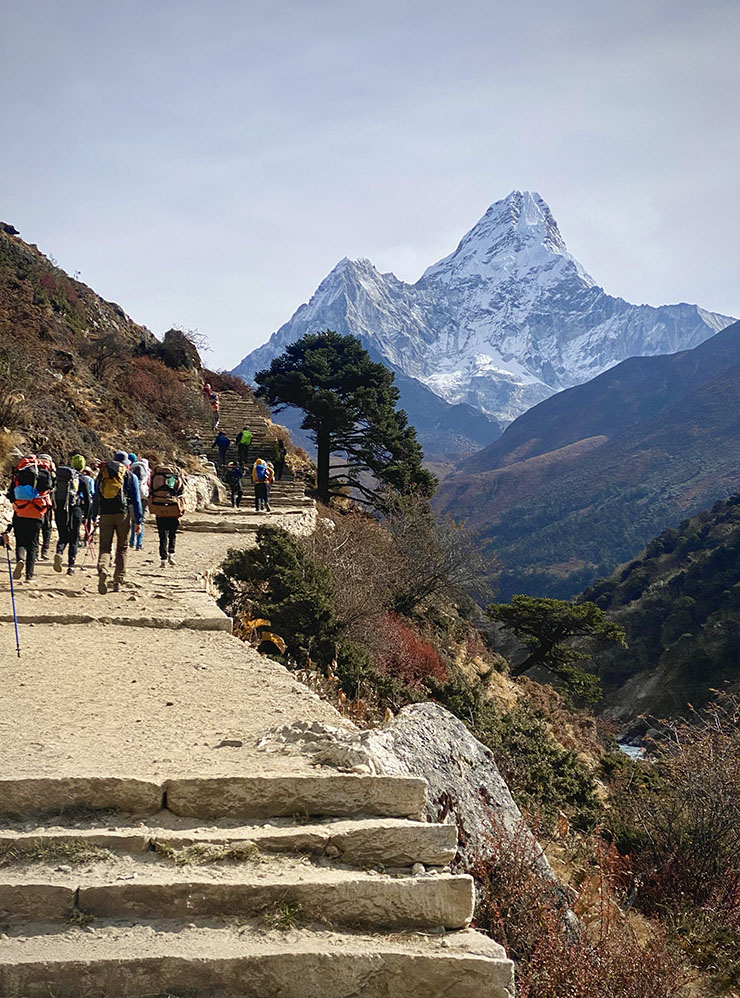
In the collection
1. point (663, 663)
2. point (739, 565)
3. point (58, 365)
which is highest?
point (58, 365)

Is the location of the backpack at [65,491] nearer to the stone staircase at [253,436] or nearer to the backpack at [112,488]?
the backpack at [112,488]

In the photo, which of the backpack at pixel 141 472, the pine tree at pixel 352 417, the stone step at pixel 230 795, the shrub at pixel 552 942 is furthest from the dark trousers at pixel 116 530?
the pine tree at pixel 352 417

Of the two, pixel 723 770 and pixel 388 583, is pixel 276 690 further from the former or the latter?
pixel 388 583

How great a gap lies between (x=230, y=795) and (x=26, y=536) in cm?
632

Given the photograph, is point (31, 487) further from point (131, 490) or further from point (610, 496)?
point (610, 496)

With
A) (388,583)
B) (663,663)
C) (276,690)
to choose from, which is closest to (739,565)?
(663,663)

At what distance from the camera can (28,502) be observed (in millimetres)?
8961

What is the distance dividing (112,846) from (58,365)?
1899 cm

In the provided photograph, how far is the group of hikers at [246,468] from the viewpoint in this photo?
1970 cm

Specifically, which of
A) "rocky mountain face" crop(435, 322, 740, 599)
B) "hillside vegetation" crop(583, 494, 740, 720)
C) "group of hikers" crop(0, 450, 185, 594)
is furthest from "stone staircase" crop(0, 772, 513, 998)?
"rocky mountain face" crop(435, 322, 740, 599)

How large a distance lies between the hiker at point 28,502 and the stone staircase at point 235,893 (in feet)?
19.2

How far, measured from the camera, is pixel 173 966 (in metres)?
2.93

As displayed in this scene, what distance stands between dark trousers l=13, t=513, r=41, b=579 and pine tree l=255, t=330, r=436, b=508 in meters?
16.1

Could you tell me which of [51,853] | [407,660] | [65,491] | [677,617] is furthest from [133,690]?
[677,617]
